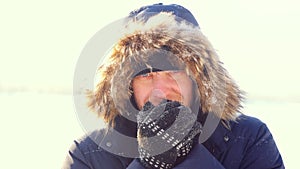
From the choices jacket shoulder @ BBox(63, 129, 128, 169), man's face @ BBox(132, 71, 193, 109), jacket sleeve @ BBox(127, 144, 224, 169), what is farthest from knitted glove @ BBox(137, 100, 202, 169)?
jacket shoulder @ BBox(63, 129, 128, 169)

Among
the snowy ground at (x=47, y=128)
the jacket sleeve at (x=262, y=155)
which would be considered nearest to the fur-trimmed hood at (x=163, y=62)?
the jacket sleeve at (x=262, y=155)

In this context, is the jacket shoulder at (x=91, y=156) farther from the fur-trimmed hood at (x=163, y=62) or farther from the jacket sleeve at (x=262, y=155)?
the jacket sleeve at (x=262, y=155)

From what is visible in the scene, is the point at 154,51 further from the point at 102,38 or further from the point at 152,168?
the point at 152,168

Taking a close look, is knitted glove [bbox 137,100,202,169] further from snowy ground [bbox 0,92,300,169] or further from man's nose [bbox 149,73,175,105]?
snowy ground [bbox 0,92,300,169]

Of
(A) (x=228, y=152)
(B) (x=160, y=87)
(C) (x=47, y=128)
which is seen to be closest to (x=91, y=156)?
(B) (x=160, y=87)

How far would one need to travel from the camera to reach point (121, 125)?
5.24 feet

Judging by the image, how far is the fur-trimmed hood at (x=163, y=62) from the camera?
153 cm

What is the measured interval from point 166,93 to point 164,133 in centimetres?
20

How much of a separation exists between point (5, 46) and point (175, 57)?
8.85 metres

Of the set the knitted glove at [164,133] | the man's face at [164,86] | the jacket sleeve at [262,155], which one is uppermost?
the man's face at [164,86]

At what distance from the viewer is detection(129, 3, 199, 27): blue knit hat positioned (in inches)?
62.9

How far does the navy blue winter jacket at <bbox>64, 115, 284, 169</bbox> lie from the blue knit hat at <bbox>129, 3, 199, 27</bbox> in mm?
344

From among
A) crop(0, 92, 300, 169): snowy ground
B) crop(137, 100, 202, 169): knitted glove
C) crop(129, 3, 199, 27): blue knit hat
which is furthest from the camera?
crop(0, 92, 300, 169): snowy ground

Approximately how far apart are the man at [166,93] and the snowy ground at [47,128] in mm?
1989
